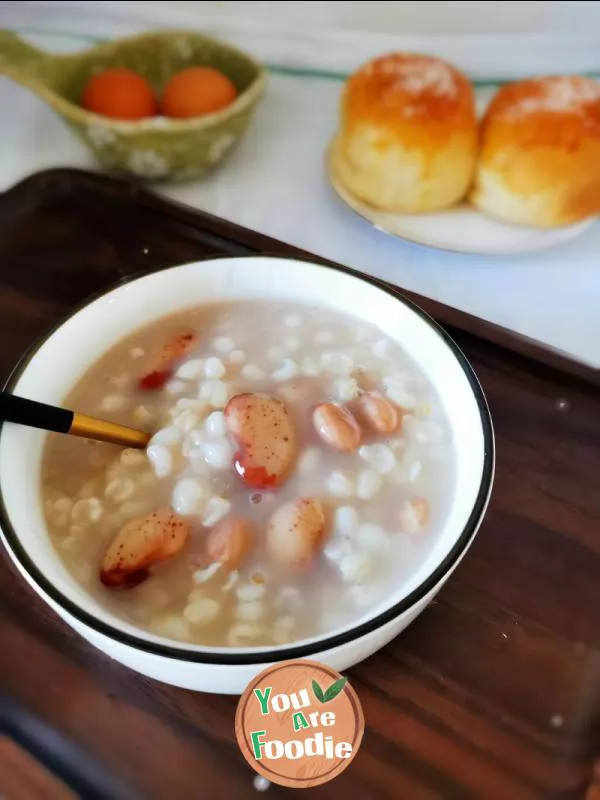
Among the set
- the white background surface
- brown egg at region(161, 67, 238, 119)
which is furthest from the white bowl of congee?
brown egg at region(161, 67, 238, 119)

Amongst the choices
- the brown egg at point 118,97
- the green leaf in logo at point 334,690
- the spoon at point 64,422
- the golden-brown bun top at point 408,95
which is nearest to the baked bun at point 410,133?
the golden-brown bun top at point 408,95

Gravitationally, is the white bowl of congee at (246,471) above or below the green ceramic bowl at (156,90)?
below

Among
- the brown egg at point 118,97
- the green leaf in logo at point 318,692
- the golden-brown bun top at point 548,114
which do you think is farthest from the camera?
the brown egg at point 118,97

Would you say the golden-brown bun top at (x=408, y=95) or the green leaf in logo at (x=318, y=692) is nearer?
the green leaf in logo at (x=318, y=692)

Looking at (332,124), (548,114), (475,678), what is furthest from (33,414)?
(332,124)

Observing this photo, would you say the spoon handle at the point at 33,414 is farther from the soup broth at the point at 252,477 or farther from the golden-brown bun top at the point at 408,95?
the golden-brown bun top at the point at 408,95

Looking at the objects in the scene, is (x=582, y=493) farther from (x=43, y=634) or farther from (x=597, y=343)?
(x=43, y=634)

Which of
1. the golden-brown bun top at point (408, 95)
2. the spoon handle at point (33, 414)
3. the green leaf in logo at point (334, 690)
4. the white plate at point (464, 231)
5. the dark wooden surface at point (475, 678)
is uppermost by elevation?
the golden-brown bun top at point (408, 95)

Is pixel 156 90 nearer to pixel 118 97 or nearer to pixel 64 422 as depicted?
pixel 118 97

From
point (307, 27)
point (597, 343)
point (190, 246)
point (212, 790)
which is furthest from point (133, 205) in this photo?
point (212, 790)
